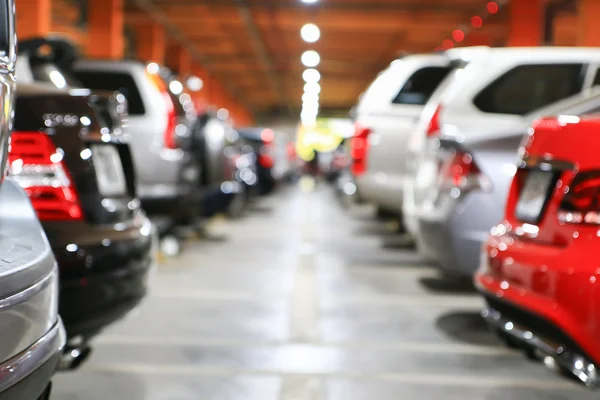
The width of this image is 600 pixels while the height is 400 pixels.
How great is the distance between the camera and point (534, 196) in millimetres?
3623

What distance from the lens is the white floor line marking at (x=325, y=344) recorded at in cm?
498

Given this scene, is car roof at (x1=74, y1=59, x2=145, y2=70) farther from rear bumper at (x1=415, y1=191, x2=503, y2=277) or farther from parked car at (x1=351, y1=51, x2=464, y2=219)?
rear bumper at (x1=415, y1=191, x2=503, y2=277)

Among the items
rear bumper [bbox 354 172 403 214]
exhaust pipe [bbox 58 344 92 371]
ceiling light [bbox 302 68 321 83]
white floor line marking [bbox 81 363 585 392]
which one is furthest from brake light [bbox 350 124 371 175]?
ceiling light [bbox 302 68 321 83]

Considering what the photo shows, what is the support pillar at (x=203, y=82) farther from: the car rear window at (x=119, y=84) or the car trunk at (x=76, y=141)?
the car trunk at (x=76, y=141)

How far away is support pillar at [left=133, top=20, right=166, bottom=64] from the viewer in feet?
84.8

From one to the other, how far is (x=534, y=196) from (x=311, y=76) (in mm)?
36755

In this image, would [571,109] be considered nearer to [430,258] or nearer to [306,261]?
[430,258]

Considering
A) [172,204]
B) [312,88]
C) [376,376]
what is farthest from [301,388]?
[312,88]

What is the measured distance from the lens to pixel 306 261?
9.09 metres

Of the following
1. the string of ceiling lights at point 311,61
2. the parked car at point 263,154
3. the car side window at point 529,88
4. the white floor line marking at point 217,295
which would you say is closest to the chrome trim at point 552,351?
the car side window at point 529,88

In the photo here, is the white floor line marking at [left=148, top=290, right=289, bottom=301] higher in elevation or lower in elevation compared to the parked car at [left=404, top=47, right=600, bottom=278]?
lower

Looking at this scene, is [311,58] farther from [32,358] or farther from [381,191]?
[32,358]

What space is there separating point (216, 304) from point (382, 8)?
1642cm

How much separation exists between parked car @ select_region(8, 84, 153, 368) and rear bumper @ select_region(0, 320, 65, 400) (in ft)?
2.50
